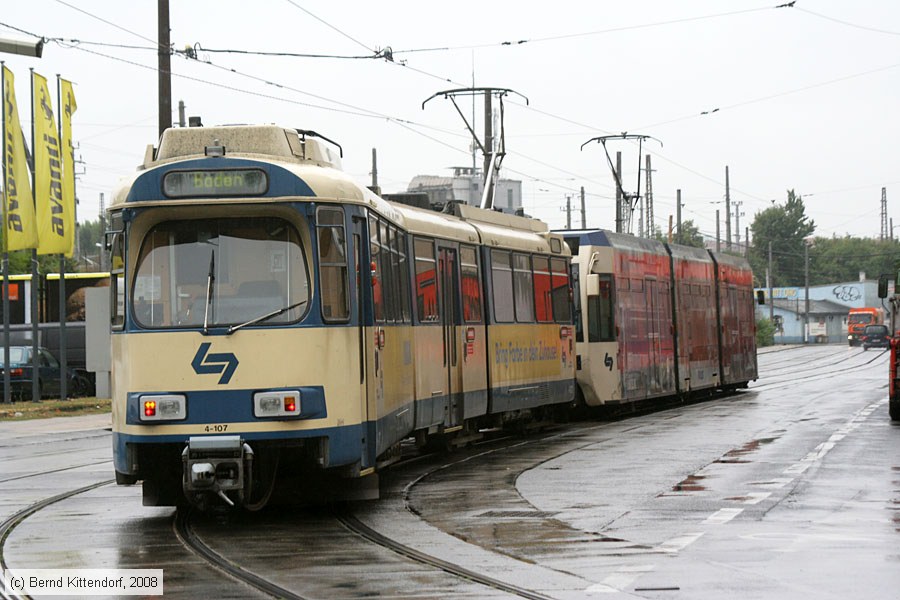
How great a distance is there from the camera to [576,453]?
20.2m

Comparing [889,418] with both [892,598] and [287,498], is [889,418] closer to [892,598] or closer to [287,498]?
[287,498]

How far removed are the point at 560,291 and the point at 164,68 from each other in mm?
9341

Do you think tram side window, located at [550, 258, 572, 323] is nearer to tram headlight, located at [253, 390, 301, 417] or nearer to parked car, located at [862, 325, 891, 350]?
tram headlight, located at [253, 390, 301, 417]

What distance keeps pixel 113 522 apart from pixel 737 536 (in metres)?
5.31

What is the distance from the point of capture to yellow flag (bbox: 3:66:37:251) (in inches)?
1378

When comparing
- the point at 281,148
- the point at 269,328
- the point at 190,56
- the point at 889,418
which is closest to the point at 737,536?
the point at 269,328

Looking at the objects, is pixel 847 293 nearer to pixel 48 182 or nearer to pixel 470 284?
pixel 48 182

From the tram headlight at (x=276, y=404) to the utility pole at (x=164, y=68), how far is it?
670 inches

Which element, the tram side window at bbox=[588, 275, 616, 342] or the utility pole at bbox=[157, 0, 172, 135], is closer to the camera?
the tram side window at bbox=[588, 275, 616, 342]

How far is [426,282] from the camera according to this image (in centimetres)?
1775

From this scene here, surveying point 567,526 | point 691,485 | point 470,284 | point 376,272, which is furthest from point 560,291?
point 567,526

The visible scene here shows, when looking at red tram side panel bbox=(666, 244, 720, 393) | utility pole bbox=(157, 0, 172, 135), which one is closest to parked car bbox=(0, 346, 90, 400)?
utility pole bbox=(157, 0, 172, 135)

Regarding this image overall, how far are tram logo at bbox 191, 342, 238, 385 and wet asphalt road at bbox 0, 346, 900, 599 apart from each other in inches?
50.8

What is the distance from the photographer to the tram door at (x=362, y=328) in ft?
43.4
